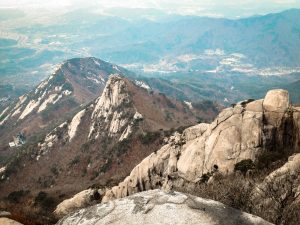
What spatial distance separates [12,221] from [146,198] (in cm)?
956

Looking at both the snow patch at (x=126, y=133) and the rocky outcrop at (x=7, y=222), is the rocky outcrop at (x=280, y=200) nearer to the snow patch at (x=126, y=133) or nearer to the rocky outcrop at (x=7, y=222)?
the rocky outcrop at (x=7, y=222)

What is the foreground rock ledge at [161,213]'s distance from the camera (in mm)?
19641

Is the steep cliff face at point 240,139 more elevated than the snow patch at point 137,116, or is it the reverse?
the steep cliff face at point 240,139

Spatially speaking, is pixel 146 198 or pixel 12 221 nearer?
pixel 146 198

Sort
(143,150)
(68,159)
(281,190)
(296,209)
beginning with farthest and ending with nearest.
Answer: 1. (68,159)
2. (143,150)
3. (281,190)
4. (296,209)

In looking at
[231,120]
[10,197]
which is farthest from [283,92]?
[10,197]

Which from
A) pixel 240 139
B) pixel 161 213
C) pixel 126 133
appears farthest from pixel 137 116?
pixel 161 213

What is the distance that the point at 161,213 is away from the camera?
20.0 meters

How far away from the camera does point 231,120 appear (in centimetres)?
6334

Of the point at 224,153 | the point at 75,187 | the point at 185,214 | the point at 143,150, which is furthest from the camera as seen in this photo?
the point at 143,150

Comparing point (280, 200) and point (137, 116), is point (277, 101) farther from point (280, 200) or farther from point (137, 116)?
point (137, 116)

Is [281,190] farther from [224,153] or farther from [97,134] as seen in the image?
[97,134]

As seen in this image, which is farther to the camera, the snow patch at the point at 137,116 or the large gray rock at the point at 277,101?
the snow patch at the point at 137,116

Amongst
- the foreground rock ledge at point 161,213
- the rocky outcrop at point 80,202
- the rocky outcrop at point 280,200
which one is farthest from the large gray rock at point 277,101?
the foreground rock ledge at point 161,213
